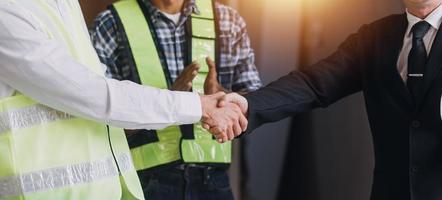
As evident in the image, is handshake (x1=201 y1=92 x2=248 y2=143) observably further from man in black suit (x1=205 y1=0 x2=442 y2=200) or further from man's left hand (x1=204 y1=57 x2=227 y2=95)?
man's left hand (x1=204 y1=57 x2=227 y2=95)

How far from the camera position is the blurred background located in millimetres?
1898

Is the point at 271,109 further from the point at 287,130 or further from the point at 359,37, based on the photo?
the point at 287,130

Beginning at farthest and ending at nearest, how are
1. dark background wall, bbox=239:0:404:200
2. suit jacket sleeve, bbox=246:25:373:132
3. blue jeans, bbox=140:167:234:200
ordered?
dark background wall, bbox=239:0:404:200 < blue jeans, bbox=140:167:234:200 < suit jacket sleeve, bbox=246:25:373:132

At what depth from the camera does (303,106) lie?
138 centimetres

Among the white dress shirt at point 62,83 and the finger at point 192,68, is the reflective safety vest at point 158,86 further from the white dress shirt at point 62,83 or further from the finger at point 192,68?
the white dress shirt at point 62,83

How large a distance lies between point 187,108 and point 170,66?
42cm

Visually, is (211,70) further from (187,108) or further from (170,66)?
(187,108)

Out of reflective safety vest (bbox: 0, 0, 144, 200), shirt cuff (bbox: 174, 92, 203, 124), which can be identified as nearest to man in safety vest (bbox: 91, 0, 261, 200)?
shirt cuff (bbox: 174, 92, 203, 124)

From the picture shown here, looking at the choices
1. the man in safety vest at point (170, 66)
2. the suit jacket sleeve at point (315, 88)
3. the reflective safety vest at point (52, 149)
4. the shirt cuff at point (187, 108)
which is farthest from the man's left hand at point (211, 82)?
the reflective safety vest at point (52, 149)

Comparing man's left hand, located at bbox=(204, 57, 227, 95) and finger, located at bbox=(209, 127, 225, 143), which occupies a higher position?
man's left hand, located at bbox=(204, 57, 227, 95)

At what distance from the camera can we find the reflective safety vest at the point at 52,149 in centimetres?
98

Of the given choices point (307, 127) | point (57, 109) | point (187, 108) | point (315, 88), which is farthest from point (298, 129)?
point (57, 109)

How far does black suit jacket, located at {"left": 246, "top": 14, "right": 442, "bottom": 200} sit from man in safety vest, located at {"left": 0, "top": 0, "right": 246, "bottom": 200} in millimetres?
387

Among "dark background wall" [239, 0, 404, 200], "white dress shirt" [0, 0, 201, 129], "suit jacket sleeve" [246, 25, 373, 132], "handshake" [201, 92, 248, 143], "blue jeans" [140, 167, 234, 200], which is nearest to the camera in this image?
"white dress shirt" [0, 0, 201, 129]
